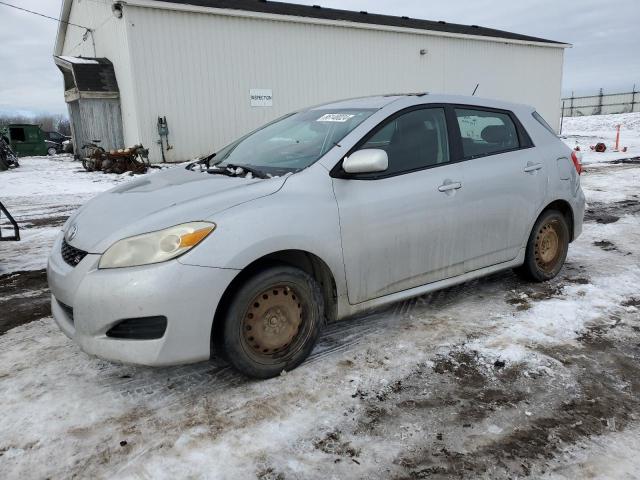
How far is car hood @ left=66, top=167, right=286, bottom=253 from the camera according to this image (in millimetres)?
2602

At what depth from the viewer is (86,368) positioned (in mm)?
3035

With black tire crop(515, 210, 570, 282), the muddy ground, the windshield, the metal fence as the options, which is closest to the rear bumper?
black tire crop(515, 210, 570, 282)

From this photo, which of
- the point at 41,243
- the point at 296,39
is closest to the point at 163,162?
the point at 296,39

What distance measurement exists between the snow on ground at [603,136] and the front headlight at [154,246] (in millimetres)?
15401

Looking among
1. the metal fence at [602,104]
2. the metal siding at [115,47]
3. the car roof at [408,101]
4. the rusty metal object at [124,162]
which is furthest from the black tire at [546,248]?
the metal fence at [602,104]

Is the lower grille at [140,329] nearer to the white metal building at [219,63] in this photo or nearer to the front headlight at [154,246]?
the front headlight at [154,246]

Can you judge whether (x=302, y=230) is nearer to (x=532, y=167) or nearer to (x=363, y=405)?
(x=363, y=405)

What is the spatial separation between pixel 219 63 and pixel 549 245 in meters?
14.5

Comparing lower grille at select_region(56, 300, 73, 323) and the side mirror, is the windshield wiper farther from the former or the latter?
lower grille at select_region(56, 300, 73, 323)

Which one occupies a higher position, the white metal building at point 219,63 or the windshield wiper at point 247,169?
the white metal building at point 219,63

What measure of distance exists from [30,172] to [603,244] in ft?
52.2

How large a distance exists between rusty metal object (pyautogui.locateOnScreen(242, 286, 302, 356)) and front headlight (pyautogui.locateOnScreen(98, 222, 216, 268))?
0.49 m

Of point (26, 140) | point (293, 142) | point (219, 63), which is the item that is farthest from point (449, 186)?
point (26, 140)

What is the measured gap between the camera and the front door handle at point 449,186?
347cm
